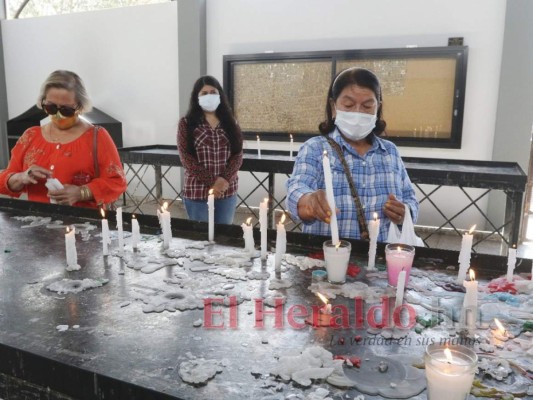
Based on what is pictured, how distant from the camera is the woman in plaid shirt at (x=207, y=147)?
3521mm

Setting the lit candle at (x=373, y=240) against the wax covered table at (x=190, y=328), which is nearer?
the wax covered table at (x=190, y=328)

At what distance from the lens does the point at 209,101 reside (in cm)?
351

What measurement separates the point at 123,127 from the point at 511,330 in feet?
22.3

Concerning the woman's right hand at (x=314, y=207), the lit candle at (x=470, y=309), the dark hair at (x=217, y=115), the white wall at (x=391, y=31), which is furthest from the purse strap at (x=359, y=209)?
A: the white wall at (x=391, y=31)

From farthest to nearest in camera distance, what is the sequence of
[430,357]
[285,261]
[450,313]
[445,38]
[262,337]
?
[445,38]
[285,261]
[450,313]
[262,337]
[430,357]

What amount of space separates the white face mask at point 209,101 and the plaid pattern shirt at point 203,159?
0.12 meters

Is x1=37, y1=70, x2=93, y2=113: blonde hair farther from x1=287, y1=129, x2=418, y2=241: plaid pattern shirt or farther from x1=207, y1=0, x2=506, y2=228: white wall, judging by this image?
x1=207, y1=0, x2=506, y2=228: white wall

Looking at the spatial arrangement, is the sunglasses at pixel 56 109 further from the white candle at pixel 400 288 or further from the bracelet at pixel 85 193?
the white candle at pixel 400 288

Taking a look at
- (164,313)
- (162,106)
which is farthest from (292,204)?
(162,106)

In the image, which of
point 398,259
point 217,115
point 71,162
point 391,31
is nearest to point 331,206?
point 398,259

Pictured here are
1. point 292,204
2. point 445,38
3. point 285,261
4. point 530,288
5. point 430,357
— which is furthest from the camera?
point 445,38

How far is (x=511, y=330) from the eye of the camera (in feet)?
3.94

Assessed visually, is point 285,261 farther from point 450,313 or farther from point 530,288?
point 530,288

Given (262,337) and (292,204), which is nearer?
(262,337)
